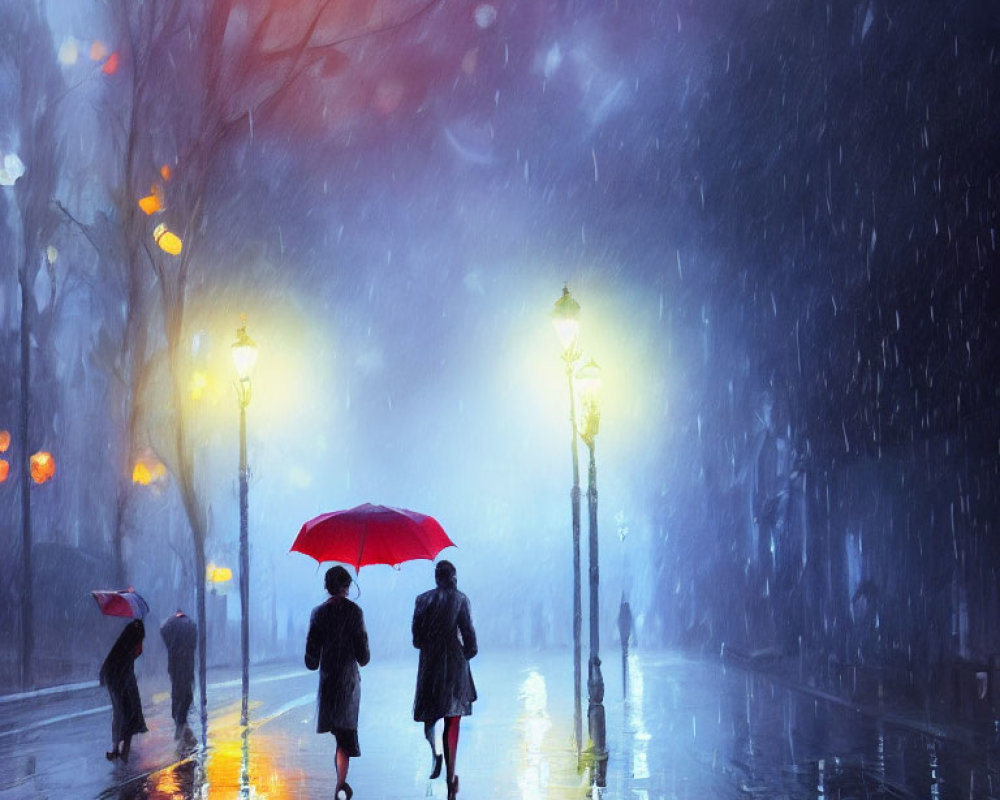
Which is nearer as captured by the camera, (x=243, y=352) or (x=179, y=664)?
(x=179, y=664)

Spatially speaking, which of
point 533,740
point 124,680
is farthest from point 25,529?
point 533,740

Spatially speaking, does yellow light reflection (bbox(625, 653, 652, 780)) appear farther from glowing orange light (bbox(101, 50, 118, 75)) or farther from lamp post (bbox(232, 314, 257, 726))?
glowing orange light (bbox(101, 50, 118, 75))

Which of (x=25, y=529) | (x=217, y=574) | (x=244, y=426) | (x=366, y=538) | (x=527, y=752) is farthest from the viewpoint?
(x=217, y=574)

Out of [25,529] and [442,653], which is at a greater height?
[25,529]

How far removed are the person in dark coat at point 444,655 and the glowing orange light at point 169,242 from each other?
16.2m

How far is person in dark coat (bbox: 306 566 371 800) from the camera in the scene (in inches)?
381

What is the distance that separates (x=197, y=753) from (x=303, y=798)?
174 inches

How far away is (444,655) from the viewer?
1026cm

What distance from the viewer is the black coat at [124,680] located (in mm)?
13555

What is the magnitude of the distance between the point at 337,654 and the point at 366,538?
4.21ft

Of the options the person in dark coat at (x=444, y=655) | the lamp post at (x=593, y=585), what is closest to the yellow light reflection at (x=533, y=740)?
the lamp post at (x=593, y=585)

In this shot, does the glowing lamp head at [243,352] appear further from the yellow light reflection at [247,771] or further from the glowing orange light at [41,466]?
the glowing orange light at [41,466]

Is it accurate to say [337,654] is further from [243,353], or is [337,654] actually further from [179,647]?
[243,353]

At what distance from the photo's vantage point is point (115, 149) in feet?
91.8
